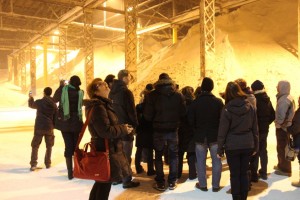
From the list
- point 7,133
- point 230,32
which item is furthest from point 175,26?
point 7,133

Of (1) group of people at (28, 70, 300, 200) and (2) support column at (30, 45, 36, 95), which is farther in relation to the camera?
(2) support column at (30, 45, 36, 95)

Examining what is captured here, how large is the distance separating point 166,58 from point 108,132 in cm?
1561

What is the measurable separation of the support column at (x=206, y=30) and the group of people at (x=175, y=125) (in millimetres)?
7193

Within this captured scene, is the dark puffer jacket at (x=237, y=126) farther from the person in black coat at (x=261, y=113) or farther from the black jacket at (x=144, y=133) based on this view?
the black jacket at (x=144, y=133)

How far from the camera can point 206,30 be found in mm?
12945

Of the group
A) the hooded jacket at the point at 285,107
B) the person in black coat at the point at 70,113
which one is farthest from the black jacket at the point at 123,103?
the hooded jacket at the point at 285,107

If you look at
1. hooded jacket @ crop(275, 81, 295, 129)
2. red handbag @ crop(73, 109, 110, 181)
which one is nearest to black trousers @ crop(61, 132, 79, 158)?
red handbag @ crop(73, 109, 110, 181)

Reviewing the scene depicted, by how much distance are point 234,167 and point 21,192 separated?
11.7 ft

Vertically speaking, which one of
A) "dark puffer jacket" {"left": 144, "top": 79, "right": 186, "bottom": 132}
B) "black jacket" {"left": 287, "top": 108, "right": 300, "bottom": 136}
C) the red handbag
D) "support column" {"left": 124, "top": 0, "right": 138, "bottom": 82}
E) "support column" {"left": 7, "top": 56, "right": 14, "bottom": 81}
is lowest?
the red handbag

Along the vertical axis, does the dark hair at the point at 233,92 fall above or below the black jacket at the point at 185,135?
above

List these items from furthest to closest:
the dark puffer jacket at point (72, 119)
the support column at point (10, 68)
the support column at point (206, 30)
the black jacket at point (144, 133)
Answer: the support column at point (10, 68) → the support column at point (206, 30) → the black jacket at point (144, 133) → the dark puffer jacket at point (72, 119)

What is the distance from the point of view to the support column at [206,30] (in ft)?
41.9

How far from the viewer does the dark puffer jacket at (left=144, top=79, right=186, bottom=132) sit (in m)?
4.96

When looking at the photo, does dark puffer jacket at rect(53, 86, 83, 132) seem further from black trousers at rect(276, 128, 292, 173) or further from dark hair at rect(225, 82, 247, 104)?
black trousers at rect(276, 128, 292, 173)
